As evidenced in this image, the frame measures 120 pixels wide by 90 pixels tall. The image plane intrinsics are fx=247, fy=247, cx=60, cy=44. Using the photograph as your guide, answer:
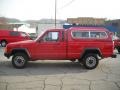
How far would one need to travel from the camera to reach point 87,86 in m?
7.69

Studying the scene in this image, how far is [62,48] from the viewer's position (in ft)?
35.6

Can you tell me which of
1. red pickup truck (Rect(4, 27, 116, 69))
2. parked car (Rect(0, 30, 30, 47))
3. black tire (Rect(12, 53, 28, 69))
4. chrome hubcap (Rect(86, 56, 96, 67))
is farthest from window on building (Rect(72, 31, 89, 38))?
parked car (Rect(0, 30, 30, 47))

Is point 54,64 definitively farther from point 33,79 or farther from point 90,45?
point 33,79

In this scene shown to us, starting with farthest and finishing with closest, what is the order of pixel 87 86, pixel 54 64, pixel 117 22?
1. pixel 117 22
2. pixel 54 64
3. pixel 87 86

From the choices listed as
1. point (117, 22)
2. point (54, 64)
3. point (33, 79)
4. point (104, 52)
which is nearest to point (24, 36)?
point (54, 64)

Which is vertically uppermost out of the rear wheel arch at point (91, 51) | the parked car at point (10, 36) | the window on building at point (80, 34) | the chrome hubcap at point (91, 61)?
the window on building at point (80, 34)

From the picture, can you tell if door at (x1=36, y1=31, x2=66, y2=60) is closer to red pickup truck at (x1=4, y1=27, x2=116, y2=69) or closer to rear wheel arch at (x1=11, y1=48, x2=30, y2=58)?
red pickup truck at (x1=4, y1=27, x2=116, y2=69)

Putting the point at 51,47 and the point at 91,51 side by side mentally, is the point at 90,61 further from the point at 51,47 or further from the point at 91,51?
the point at 51,47

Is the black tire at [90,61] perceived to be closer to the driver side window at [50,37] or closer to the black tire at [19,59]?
the driver side window at [50,37]

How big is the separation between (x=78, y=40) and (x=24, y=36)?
51.0 feet

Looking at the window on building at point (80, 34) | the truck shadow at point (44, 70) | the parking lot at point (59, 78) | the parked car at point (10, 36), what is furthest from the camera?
the parked car at point (10, 36)

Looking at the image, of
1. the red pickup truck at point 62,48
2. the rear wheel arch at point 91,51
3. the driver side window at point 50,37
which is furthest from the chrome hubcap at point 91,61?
the driver side window at point 50,37

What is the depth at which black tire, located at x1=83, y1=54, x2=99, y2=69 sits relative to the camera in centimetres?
1085

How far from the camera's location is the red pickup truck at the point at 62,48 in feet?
35.3
